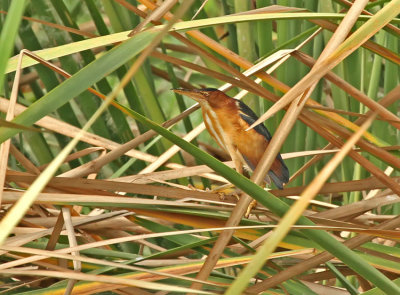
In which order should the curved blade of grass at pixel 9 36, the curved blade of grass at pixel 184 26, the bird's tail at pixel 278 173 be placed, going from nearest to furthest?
the curved blade of grass at pixel 9 36, the curved blade of grass at pixel 184 26, the bird's tail at pixel 278 173

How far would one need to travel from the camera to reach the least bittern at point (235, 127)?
113 centimetres

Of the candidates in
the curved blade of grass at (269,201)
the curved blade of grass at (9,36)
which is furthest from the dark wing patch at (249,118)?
the curved blade of grass at (9,36)

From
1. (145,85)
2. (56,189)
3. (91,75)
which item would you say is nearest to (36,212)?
(56,189)

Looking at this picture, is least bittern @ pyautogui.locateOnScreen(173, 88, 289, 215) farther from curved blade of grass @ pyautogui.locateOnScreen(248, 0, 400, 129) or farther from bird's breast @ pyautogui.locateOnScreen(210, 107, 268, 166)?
curved blade of grass @ pyautogui.locateOnScreen(248, 0, 400, 129)

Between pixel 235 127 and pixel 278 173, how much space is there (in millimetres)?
117

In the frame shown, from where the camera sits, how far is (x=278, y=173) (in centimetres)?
109

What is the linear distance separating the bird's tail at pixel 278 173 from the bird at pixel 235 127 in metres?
0.03

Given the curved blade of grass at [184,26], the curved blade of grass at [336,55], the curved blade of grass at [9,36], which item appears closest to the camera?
the curved blade of grass at [9,36]

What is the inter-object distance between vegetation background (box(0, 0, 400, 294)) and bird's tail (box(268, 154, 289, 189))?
0.09 ft

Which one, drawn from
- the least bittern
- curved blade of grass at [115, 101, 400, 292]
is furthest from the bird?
curved blade of grass at [115, 101, 400, 292]

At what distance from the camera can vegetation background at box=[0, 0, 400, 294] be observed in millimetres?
631

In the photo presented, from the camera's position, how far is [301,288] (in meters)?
0.91

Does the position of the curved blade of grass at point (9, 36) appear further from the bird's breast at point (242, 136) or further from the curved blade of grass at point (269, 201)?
the bird's breast at point (242, 136)

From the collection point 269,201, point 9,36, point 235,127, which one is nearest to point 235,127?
point 235,127
